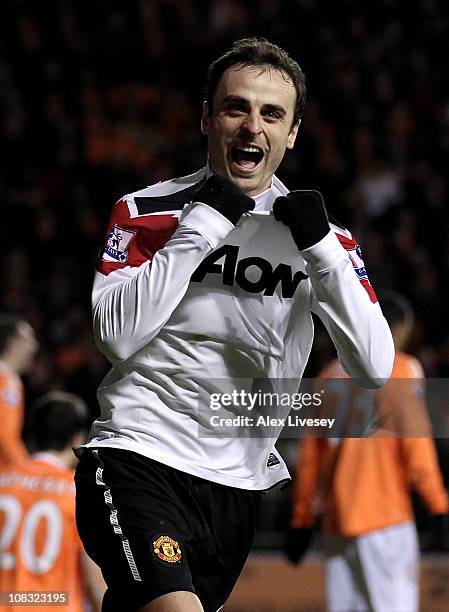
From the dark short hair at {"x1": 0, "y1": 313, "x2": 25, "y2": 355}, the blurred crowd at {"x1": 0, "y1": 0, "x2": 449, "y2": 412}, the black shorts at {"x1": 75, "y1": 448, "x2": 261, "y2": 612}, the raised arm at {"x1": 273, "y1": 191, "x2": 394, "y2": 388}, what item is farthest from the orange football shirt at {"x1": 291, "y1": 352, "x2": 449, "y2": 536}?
the raised arm at {"x1": 273, "y1": 191, "x2": 394, "y2": 388}

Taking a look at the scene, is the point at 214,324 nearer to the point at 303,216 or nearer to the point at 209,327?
the point at 209,327

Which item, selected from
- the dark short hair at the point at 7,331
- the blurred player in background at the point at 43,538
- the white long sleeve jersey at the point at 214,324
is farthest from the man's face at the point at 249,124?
the dark short hair at the point at 7,331

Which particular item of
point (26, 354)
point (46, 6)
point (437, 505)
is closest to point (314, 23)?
point (46, 6)

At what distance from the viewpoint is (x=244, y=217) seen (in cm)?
329

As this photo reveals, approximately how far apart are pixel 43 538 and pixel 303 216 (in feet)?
7.47

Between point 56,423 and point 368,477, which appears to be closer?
point 56,423

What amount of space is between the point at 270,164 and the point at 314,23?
9118mm

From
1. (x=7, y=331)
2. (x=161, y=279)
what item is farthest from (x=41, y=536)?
(x=7, y=331)

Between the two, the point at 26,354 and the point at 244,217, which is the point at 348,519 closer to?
the point at 26,354

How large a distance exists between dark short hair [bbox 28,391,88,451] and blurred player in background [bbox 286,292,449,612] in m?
1.67

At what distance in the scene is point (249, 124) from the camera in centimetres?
323

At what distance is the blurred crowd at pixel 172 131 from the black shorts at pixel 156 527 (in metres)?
6.08

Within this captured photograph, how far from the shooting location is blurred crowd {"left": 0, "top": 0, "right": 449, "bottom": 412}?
1020 cm

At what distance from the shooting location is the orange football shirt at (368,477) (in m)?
6.55
